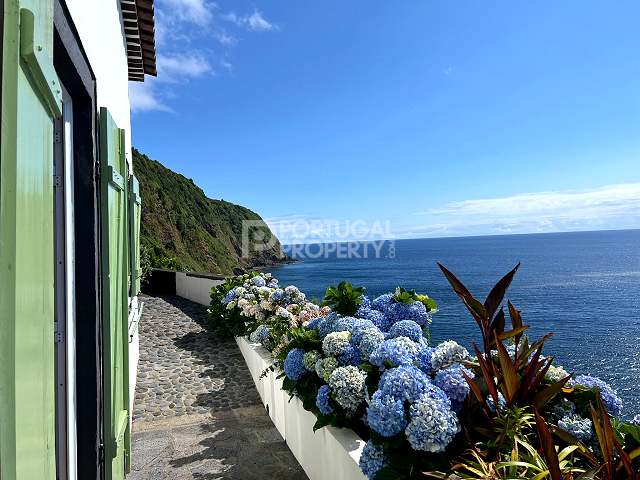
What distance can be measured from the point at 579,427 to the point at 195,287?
9.91 meters

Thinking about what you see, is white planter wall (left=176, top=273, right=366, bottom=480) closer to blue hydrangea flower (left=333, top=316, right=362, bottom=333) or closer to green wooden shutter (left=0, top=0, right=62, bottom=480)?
blue hydrangea flower (left=333, top=316, right=362, bottom=333)

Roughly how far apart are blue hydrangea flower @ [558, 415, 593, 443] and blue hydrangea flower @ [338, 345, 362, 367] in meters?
1.23

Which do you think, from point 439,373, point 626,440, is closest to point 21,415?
point 439,373

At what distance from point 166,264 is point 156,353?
884 cm

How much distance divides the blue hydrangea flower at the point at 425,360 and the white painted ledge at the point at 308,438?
1.94 ft

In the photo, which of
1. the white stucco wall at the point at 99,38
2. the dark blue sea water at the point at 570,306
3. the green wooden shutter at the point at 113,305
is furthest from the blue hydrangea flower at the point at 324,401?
the white stucco wall at the point at 99,38

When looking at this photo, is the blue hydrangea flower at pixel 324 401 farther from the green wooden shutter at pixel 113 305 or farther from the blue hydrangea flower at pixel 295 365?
the green wooden shutter at pixel 113 305

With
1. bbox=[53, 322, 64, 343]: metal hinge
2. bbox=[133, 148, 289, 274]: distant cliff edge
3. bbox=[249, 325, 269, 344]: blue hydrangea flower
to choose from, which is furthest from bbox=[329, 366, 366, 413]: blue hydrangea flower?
bbox=[133, 148, 289, 274]: distant cliff edge

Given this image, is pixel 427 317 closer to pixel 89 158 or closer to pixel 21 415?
pixel 89 158

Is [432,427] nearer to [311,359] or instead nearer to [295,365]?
[311,359]

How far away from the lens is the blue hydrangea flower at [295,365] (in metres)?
3.04

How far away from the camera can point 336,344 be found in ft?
8.95

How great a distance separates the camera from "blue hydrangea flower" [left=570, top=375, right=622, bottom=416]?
1.81 metres

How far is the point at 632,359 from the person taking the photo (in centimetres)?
2575
